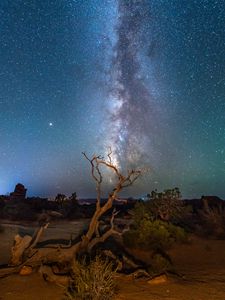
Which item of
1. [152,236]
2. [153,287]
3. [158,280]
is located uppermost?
[152,236]

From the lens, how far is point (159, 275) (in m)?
8.96

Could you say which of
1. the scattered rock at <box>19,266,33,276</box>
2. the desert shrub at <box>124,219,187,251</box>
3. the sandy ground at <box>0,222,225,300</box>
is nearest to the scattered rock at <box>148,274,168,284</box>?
the sandy ground at <box>0,222,225,300</box>

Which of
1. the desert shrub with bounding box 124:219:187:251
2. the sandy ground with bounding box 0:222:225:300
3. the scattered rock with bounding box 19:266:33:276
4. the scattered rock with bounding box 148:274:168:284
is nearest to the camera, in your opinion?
the sandy ground with bounding box 0:222:225:300

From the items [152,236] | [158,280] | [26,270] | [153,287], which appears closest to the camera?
[153,287]

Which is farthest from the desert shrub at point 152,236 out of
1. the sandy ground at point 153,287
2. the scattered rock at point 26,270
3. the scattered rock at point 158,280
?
the scattered rock at point 26,270

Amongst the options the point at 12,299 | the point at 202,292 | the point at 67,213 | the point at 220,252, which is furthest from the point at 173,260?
the point at 67,213

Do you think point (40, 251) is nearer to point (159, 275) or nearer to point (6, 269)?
point (6, 269)

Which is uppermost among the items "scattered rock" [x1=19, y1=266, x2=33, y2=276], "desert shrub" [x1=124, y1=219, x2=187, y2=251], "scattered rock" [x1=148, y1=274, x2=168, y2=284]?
"desert shrub" [x1=124, y1=219, x2=187, y2=251]

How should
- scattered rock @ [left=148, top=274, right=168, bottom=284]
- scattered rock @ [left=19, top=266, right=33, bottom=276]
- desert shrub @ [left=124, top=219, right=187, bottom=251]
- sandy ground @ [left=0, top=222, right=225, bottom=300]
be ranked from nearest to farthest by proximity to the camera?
sandy ground @ [left=0, top=222, right=225, bottom=300]
scattered rock @ [left=148, top=274, right=168, bottom=284]
scattered rock @ [left=19, top=266, right=33, bottom=276]
desert shrub @ [left=124, top=219, right=187, bottom=251]

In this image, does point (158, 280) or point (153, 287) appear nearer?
point (153, 287)

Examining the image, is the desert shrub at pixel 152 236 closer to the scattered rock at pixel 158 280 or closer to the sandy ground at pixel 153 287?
the sandy ground at pixel 153 287

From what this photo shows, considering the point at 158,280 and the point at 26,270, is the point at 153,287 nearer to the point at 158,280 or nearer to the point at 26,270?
the point at 158,280

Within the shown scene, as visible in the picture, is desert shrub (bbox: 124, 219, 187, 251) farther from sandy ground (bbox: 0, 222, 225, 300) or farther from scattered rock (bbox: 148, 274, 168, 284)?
scattered rock (bbox: 148, 274, 168, 284)

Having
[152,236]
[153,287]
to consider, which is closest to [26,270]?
[153,287]
